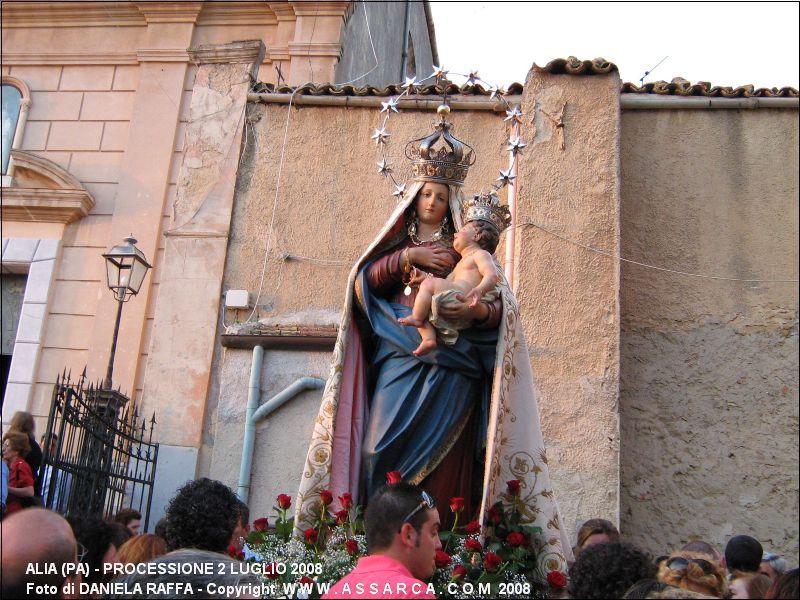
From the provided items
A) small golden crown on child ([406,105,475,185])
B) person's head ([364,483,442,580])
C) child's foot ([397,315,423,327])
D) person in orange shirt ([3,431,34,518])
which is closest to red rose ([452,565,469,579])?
person's head ([364,483,442,580])

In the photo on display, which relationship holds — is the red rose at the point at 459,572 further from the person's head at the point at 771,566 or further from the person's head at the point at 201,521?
the person's head at the point at 771,566

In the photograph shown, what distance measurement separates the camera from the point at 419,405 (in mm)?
4609

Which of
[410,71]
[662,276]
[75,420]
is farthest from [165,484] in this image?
[410,71]

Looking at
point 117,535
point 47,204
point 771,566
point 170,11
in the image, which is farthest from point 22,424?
point 170,11

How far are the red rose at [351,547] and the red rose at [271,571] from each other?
297 mm

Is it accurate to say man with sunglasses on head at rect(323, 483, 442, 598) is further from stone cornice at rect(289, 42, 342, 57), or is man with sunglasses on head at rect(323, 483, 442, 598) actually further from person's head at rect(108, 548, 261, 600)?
stone cornice at rect(289, 42, 342, 57)

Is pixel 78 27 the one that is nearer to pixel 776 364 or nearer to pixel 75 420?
pixel 75 420

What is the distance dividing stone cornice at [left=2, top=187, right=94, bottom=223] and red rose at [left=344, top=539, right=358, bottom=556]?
32.9 feet

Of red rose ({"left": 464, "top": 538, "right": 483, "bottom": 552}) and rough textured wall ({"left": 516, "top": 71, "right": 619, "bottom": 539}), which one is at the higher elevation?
rough textured wall ({"left": 516, "top": 71, "right": 619, "bottom": 539})

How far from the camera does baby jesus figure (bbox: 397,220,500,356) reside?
461 centimetres

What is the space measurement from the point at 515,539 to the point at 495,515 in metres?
0.17

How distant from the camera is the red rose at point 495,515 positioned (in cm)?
442

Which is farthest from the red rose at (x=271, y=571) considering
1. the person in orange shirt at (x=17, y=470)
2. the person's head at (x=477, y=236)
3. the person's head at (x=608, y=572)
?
the person in orange shirt at (x=17, y=470)

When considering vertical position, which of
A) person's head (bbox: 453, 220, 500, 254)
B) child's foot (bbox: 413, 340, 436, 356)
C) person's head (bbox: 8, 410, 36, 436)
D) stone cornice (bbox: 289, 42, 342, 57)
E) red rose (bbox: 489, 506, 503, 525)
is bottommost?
red rose (bbox: 489, 506, 503, 525)
